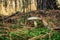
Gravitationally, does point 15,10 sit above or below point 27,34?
above

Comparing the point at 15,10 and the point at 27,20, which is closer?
the point at 27,20

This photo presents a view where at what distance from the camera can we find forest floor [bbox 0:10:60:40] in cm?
463

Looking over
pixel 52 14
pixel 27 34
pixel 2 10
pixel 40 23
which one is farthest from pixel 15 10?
pixel 27 34

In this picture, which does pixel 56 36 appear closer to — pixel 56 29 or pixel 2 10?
pixel 56 29

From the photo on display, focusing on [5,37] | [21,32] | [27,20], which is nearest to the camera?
[5,37]

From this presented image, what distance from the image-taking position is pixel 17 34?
475cm

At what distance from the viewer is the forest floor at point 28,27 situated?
4.63 m

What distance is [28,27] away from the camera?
17.2 ft

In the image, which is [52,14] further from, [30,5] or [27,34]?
[27,34]

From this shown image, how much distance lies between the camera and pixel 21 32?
16.2 feet

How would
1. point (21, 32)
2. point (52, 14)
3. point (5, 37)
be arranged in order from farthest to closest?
point (52, 14)
point (21, 32)
point (5, 37)

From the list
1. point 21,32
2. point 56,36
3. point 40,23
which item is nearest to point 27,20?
point 40,23

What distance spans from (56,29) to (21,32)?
2.14 ft

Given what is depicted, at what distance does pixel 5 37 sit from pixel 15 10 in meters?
2.11
